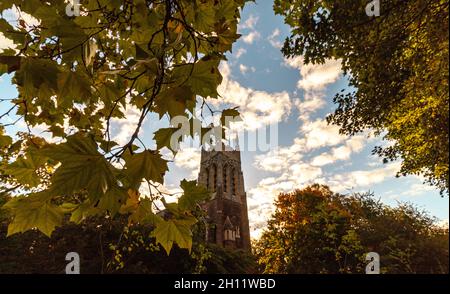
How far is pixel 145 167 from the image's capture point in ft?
3.95

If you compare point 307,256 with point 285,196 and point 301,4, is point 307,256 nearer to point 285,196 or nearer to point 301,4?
point 285,196

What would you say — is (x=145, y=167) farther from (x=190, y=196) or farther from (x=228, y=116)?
(x=228, y=116)

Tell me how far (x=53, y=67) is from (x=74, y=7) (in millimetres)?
708

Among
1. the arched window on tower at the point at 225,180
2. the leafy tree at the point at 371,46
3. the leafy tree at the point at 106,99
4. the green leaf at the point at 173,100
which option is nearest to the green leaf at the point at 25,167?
the leafy tree at the point at 106,99

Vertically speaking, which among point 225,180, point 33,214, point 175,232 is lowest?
point 175,232

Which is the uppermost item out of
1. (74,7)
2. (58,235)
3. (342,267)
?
(74,7)

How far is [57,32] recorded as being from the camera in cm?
130

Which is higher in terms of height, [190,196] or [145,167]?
[145,167]

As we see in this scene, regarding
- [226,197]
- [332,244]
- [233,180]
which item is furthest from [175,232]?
[233,180]

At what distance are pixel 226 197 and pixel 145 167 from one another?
42076 millimetres

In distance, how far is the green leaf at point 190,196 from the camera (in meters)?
1.56

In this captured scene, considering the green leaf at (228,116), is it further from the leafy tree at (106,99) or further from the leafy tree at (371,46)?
the leafy tree at (371,46)

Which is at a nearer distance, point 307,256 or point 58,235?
point 58,235
